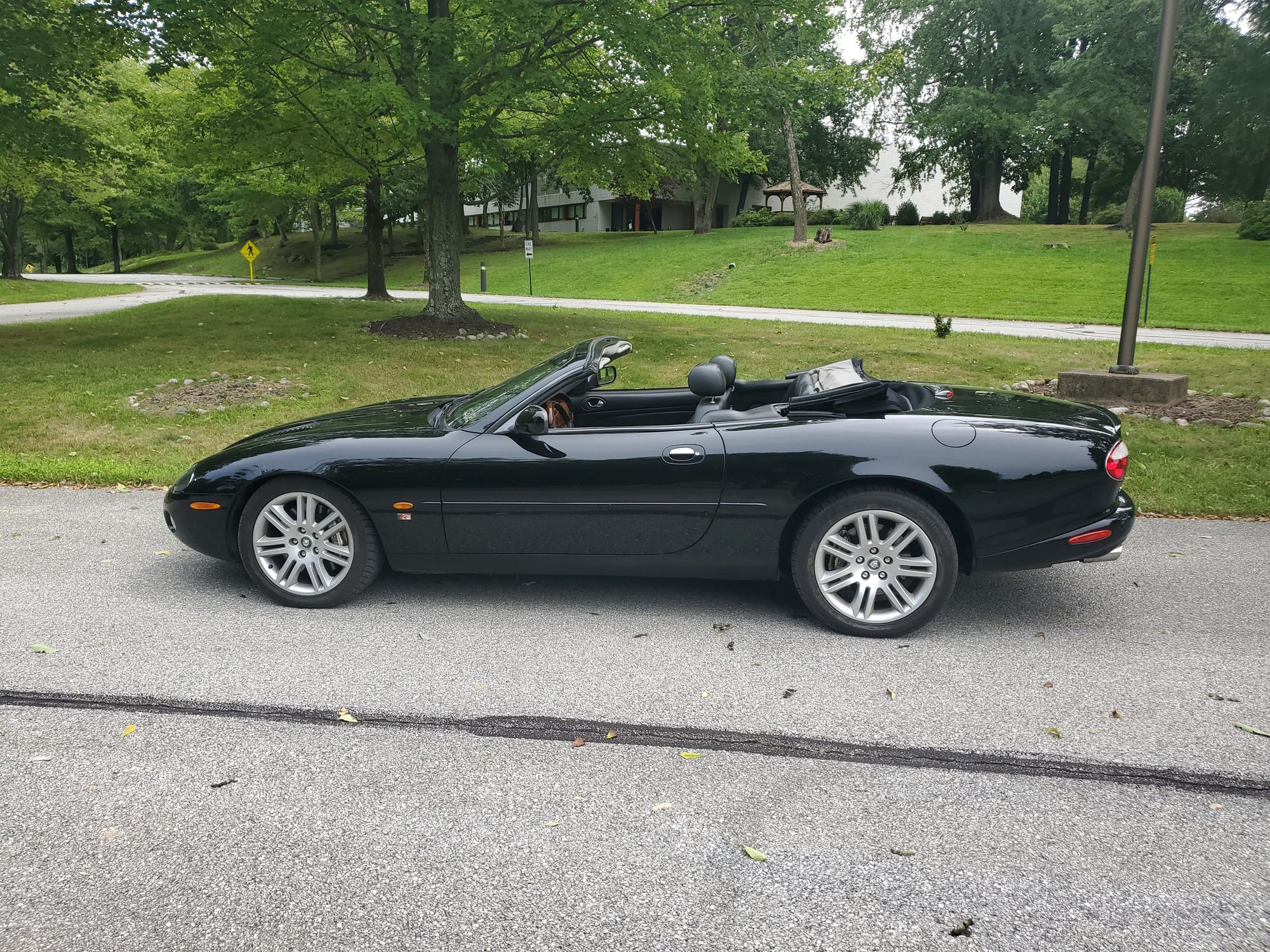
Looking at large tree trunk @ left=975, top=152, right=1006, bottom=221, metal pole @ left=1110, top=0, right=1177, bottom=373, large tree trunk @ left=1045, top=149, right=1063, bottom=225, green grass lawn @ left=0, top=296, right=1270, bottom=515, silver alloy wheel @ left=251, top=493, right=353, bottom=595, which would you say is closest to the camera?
silver alloy wheel @ left=251, top=493, right=353, bottom=595

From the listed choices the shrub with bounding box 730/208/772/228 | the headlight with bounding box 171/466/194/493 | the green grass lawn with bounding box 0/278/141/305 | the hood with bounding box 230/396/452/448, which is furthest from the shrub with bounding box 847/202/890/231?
the headlight with bounding box 171/466/194/493

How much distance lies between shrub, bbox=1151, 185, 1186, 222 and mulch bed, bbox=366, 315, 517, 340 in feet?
119

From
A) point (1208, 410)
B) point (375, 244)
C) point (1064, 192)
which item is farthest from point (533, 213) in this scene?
point (1208, 410)

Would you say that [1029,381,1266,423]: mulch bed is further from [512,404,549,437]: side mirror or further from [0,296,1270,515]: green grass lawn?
[512,404,549,437]: side mirror

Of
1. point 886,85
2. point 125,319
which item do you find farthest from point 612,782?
point 886,85

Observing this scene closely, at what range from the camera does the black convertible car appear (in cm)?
410

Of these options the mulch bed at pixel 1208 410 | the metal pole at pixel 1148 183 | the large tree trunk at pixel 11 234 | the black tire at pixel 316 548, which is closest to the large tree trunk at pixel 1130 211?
the mulch bed at pixel 1208 410

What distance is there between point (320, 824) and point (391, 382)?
981cm

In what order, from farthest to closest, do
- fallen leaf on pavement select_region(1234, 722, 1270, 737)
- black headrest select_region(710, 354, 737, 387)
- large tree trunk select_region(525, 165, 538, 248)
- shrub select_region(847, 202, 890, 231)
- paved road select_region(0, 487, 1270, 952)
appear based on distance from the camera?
large tree trunk select_region(525, 165, 538, 248), shrub select_region(847, 202, 890, 231), black headrest select_region(710, 354, 737, 387), fallen leaf on pavement select_region(1234, 722, 1270, 737), paved road select_region(0, 487, 1270, 952)

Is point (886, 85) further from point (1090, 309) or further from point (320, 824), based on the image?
point (320, 824)

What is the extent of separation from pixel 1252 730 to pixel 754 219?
49963mm

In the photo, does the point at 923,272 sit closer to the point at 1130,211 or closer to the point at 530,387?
the point at 1130,211

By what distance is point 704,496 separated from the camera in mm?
4199

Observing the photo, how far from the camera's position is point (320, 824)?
2.71 metres
